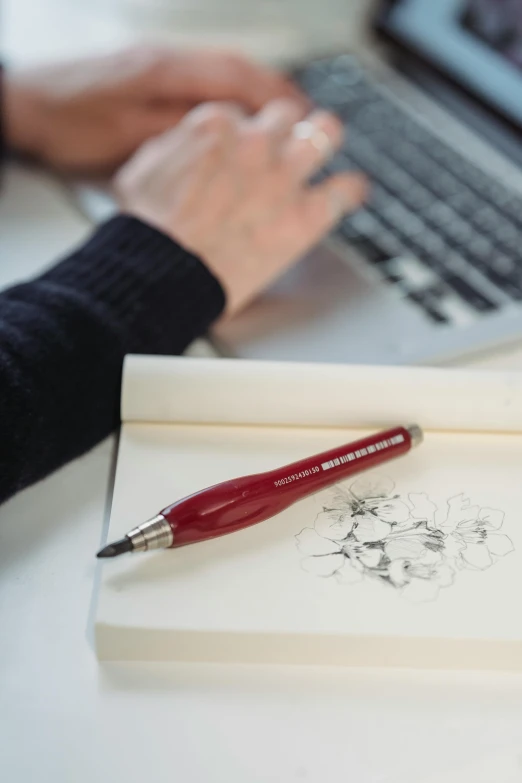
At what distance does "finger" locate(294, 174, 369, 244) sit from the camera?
600 millimetres

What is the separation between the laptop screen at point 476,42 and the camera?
0.70 m

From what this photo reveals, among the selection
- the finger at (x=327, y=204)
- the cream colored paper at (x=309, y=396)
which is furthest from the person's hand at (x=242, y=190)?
the cream colored paper at (x=309, y=396)

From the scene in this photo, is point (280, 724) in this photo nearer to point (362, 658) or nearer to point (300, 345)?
point (362, 658)

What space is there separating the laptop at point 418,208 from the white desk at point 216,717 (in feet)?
0.71

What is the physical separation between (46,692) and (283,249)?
1.15 ft

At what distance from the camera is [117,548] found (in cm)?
35

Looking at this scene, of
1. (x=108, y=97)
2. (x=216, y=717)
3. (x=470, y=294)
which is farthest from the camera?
(x=108, y=97)

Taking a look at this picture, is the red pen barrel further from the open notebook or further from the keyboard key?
the keyboard key

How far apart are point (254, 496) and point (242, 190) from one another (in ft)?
0.97

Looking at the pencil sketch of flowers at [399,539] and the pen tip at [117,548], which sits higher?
the pencil sketch of flowers at [399,539]

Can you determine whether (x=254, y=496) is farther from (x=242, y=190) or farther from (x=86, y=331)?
(x=242, y=190)

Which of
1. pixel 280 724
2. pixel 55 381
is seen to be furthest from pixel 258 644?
pixel 55 381

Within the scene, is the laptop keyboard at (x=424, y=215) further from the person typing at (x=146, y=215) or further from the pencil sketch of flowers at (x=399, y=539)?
the pencil sketch of flowers at (x=399, y=539)

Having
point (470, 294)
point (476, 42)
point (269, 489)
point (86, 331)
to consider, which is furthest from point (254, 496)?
point (476, 42)
